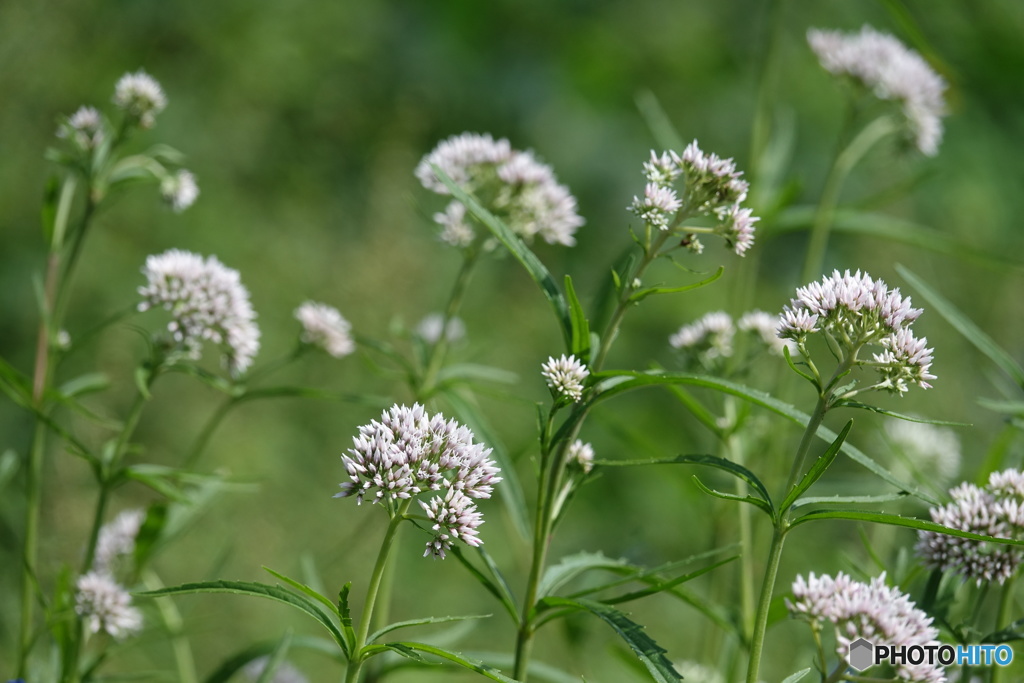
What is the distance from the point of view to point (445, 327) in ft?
6.14

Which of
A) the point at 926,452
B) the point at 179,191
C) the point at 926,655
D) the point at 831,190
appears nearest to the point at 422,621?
the point at 926,655

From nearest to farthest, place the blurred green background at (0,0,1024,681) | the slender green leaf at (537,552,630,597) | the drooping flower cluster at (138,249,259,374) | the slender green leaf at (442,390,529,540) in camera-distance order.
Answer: the slender green leaf at (537,552,630,597)
the slender green leaf at (442,390,529,540)
the drooping flower cluster at (138,249,259,374)
the blurred green background at (0,0,1024,681)

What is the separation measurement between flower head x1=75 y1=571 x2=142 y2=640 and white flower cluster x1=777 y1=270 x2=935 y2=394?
45.4 inches

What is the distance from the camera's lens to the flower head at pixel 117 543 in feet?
6.26

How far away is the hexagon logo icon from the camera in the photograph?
1156mm

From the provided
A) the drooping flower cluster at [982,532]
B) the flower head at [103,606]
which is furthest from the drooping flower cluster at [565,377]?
the flower head at [103,606]

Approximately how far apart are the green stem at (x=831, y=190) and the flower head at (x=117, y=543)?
1.59 metres

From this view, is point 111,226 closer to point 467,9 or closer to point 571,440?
point 467,9

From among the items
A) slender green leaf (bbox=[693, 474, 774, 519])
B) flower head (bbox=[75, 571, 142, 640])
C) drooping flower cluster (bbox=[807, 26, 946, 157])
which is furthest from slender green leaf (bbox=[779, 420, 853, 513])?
drooping flower cluster (bbox=[807, 26, 946, 157])

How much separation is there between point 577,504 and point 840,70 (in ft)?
9.72

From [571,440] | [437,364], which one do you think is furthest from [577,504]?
[571,440]

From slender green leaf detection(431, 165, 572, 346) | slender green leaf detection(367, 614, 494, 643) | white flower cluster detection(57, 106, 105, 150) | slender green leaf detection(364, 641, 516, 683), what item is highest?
white flower cluster detection(57, 106, 105, 150)

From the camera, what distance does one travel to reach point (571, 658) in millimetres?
2119

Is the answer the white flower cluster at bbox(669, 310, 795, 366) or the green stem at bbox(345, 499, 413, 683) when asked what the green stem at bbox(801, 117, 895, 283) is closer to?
the white flower cluster at bbox(669, 310, 795, 366)
